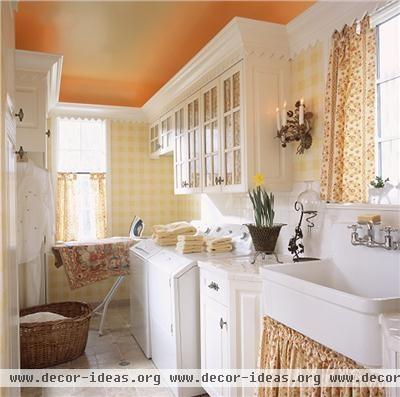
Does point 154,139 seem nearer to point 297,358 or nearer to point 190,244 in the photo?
point 190,244

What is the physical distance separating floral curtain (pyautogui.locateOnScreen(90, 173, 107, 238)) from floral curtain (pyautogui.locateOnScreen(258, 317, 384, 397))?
322 cm

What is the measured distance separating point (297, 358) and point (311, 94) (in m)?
1.65

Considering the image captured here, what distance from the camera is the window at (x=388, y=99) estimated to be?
190 cm

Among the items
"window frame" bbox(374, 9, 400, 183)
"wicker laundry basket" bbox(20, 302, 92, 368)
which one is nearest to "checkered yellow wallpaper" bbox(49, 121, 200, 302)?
"wicker laundry basket" bbox(20, 302, 92, 368)

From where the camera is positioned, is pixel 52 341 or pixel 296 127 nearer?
pixel 296 127

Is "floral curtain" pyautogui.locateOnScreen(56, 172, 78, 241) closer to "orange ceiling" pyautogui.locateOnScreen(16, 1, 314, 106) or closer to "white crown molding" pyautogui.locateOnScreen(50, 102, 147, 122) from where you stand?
"white crown molding" pyautogui.locateOnScreen(50, 102, 147, 122)

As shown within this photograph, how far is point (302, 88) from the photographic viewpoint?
2.48m

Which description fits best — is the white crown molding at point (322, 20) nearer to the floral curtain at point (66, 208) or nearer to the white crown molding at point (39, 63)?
the white crown molding at point (39, 63)

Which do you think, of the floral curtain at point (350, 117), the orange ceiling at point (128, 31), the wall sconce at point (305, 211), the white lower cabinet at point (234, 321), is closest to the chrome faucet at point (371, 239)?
the floral curtain at point (350, 117)

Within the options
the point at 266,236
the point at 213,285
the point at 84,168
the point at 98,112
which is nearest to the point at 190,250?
the point at 213,285

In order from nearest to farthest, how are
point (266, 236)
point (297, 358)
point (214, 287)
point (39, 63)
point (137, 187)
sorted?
point (297, 358) < point (214, 287) < point (266, 236) < point (39, 63) < point (137, 187)

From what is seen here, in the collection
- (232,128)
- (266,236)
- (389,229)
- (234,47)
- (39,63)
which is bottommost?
(266,236)

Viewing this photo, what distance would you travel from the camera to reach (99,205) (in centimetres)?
460

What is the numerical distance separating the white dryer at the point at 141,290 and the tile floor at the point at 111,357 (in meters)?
0.10
